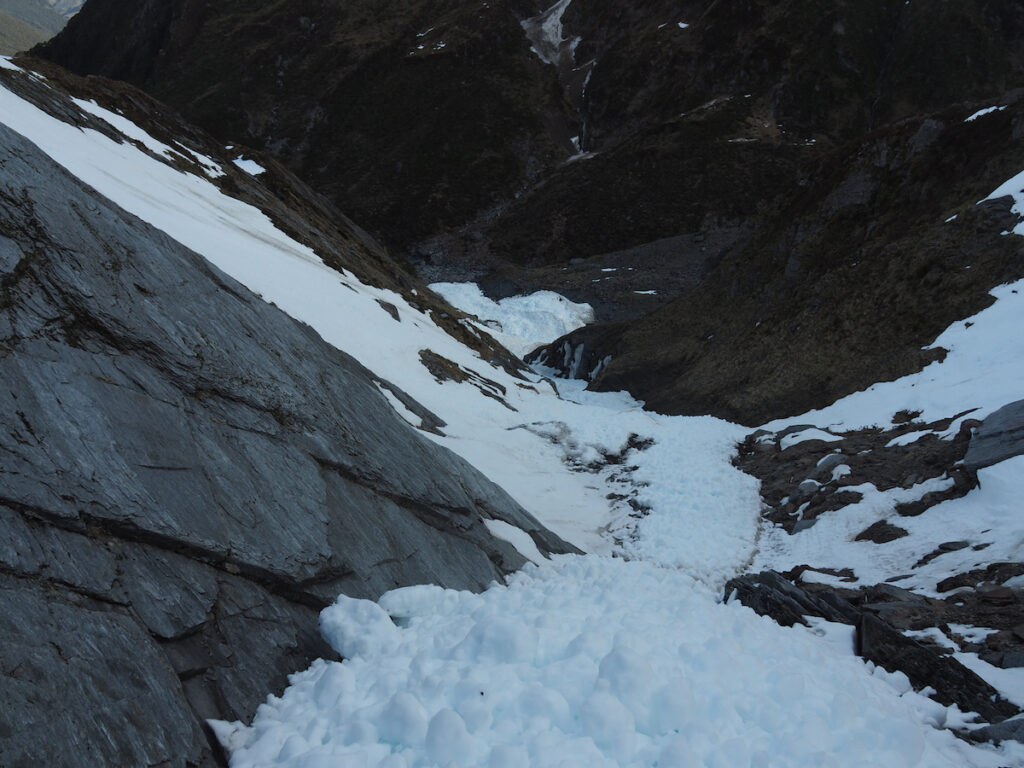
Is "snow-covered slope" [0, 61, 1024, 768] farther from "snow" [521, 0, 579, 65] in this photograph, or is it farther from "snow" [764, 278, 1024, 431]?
"snow" [521, 0, 579, 65]

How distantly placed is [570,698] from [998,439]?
36.6 feet

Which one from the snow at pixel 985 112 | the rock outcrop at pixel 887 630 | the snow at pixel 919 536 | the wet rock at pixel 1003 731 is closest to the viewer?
the wet rock at pixel 1003 731

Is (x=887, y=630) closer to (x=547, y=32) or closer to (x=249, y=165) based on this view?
(x=249, y=165)

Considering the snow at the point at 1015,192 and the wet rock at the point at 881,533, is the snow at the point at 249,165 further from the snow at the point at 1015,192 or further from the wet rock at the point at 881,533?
the wet rock at the point at 881,533

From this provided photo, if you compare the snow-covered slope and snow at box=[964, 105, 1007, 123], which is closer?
the snow-covered slope

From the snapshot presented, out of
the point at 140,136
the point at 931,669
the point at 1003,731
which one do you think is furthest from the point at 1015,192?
the point at 140,136

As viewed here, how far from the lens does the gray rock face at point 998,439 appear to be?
11.8m

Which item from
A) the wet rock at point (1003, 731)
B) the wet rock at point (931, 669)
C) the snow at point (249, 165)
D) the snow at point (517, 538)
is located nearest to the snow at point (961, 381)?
the wet rock at point (931, 669)

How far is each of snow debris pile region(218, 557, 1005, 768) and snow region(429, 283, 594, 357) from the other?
4830 centimetres

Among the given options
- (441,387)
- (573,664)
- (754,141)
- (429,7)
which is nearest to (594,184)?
(754,141)

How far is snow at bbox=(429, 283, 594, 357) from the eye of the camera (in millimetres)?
59334

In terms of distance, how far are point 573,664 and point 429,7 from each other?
139928 millimetres

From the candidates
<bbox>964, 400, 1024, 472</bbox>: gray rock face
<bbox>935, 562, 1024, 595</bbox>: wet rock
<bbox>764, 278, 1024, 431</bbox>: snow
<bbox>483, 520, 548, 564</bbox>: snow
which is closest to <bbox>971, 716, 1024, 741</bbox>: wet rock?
<bbox>935, 562, 1024, 595</bbox>: wet rock

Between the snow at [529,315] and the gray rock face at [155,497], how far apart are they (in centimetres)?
4715
